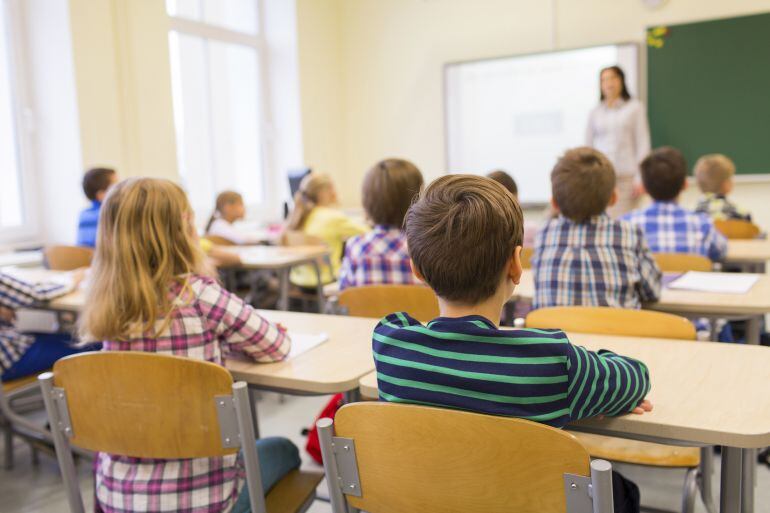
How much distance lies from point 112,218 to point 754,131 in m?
4.96

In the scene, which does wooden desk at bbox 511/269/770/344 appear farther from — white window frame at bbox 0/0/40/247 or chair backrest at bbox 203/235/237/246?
white window frame at bbox 0/0/40/247

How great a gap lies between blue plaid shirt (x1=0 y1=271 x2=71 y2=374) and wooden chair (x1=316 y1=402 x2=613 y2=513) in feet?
6.34

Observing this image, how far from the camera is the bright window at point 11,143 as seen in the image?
441 cm

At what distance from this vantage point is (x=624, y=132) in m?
5.24

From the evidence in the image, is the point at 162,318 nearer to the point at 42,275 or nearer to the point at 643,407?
the point at 643,407

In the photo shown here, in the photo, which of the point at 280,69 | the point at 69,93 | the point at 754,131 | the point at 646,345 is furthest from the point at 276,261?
the point at 754,131

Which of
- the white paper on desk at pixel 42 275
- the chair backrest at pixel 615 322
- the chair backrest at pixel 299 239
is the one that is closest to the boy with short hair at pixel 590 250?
the chair backrest at pixel 615 322

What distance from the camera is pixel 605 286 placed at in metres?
2.14

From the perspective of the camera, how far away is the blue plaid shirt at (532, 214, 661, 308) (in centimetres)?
214

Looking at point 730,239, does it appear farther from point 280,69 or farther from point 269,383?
point 280,69

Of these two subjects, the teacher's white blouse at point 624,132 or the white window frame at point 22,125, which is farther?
the teacher's white blouse at point 624,132

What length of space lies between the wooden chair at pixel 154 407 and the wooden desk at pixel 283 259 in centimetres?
224

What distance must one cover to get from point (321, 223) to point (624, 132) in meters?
2.43

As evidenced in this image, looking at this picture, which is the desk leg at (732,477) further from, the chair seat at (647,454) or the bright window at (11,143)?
the bright window at (11,143)
